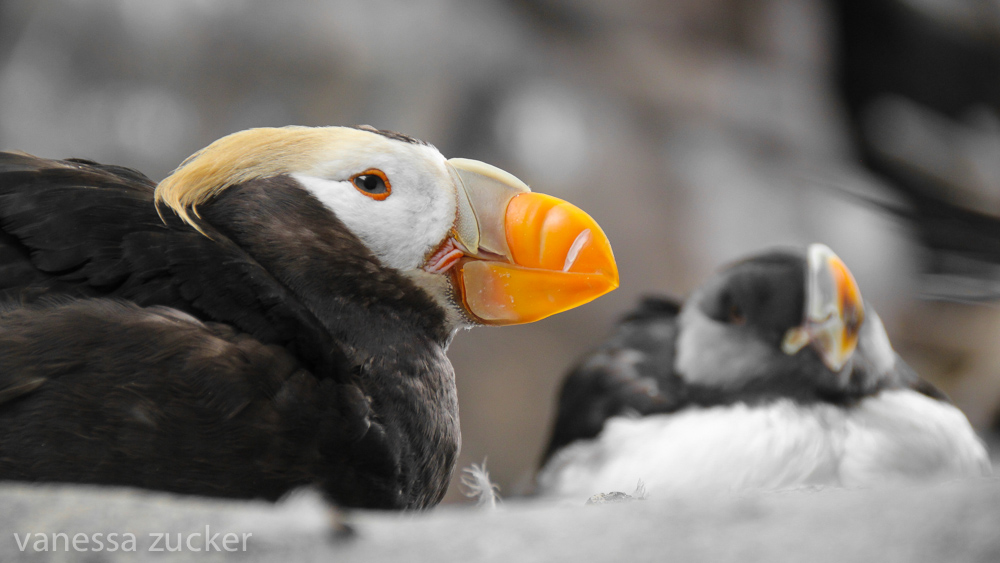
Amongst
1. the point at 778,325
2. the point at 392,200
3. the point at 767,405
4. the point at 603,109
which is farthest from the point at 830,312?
the point at 603,109

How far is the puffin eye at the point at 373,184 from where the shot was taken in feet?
3.57

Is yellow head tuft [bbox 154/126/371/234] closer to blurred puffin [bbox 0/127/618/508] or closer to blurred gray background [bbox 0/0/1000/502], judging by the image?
blurred puffin [bbox 0/127/618/508]

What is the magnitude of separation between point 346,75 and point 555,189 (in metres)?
1.03

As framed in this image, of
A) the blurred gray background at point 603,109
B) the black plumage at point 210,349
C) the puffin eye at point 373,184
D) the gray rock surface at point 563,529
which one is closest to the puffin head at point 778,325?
the blurred gray background at point 603,109

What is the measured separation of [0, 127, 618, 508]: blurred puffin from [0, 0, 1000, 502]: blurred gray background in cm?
162

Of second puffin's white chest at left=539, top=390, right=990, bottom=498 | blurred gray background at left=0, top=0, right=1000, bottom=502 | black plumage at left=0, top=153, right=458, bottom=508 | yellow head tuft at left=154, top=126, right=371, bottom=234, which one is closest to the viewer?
black plumage at left=0, top=153, right=458, bottom=508

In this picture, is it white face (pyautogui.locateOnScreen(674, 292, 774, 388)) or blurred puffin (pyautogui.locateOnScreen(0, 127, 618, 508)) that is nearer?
blurred puffin (pyautogui.locateOnScreen(0, 127, 618, 508))

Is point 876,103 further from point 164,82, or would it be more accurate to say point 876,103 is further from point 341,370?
point 341,370

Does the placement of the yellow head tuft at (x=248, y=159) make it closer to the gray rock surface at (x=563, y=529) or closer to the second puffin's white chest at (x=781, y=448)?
the gray rock surface at (x=563, y=529)

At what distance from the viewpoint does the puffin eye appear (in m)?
1.09

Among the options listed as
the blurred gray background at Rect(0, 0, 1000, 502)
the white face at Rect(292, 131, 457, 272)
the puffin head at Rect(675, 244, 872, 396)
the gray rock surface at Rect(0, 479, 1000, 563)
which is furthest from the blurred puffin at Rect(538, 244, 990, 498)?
the gray rock surface at Rect(0, 479, 1000, 563)

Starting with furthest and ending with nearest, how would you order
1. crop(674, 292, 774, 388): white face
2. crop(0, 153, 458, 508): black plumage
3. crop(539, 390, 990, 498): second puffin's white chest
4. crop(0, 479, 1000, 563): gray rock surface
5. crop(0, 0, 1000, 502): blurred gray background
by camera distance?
crop(0, 0, 1000, 502): blurred gray background < crop(674, 292, 774, 388): white face < crop(539, 390, 990, 498): second puffin's white chest < crop(0, 153, 458, 508): black plumage < crop(0, 479, 1000, 563): gray rock surface

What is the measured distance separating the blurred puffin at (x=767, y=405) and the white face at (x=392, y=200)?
1097 mm

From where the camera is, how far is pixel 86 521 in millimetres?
583
